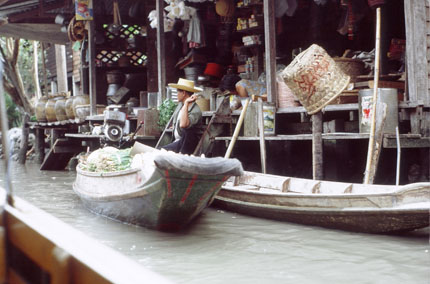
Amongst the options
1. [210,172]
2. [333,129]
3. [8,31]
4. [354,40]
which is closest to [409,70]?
[333,129]

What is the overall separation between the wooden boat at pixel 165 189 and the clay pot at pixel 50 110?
27.5 ft

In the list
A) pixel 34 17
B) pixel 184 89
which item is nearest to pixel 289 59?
pixel 184 89

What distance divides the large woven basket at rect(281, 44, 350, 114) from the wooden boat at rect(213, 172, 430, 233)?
40.0 inches

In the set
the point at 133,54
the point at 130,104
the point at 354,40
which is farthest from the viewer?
the point at 133,54

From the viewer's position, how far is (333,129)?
7715 millimetres

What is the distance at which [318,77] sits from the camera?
6.14 m

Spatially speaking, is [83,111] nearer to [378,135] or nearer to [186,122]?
[186,122]

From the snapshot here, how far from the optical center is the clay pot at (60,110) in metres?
14.2

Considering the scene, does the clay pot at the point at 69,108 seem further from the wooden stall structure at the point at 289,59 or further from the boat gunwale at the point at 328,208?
the boat gunwale at the point at 328,208

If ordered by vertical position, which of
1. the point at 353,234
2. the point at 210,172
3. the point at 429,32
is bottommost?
the point at 353,234

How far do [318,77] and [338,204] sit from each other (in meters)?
1.52

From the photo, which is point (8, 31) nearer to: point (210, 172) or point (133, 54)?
point (133, 54)

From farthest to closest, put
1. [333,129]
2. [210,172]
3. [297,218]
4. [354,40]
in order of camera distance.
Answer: [354,40]
[333,129]
[297,218]
[210,172]

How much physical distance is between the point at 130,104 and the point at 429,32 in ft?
27.5
